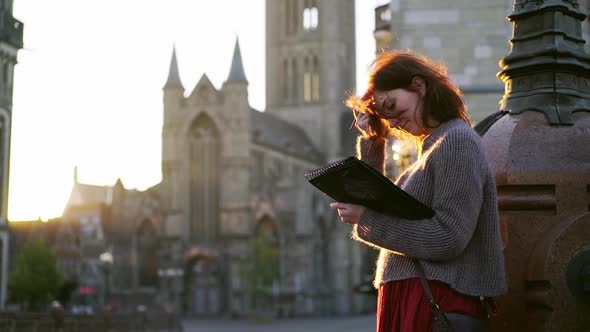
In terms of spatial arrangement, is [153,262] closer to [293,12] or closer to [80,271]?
[80,271]

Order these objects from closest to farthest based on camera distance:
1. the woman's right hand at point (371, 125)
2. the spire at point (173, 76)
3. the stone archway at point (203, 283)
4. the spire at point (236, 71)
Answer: the woman's right hand at point (371, 125) → the stone archway at point (203, 283) → the spire at point (236, 71) → the spire at point (173, 76)

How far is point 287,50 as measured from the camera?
73.4 metres

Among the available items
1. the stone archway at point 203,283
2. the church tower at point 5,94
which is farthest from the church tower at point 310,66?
the church tower at point 5,94

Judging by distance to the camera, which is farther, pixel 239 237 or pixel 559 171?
pixel 239 237

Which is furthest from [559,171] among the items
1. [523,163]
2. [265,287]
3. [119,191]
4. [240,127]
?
[119,191]

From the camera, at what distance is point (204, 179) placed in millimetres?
58219

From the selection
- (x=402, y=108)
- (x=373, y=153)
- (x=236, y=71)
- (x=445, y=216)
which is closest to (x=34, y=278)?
(x=236, y=71)

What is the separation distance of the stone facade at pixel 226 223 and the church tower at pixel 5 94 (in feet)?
62.0

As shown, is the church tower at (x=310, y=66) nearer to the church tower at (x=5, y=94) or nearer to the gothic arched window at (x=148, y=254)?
the gothic arched window at (x=148, y=254)

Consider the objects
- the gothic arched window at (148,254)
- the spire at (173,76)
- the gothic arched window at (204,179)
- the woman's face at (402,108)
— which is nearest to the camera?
the woman's face at (402,108)

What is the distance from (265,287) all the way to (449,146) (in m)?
51.0

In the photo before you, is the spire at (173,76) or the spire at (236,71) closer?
the spire at (236,71)

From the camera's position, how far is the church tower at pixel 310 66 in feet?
236

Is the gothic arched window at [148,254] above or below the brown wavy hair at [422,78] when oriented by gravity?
below
